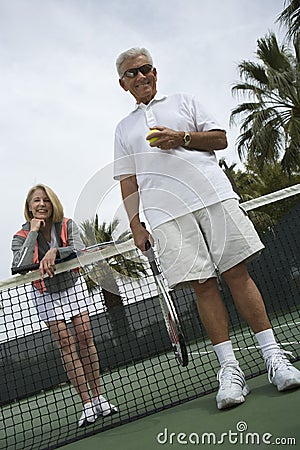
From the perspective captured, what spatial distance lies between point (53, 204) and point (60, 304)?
2.10ft

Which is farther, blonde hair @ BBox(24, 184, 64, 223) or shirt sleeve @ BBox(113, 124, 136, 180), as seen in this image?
blonde hair @ BBox(24, 184, 64, 223)

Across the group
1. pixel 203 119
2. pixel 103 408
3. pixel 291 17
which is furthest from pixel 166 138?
pixel 291 17

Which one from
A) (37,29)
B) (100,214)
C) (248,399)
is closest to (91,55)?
(37,29)

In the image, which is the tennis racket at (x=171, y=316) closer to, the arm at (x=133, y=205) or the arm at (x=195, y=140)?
the arm at (x=133, y=205)

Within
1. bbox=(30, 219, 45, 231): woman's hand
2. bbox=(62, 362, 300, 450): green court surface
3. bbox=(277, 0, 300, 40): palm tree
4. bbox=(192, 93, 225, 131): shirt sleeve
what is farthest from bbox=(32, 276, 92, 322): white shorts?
bbox=(277, 0, 300, 40): palm tree

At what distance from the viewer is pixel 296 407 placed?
2.33m

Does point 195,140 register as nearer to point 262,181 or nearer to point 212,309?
point 212,309

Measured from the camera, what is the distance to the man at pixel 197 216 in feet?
9.50

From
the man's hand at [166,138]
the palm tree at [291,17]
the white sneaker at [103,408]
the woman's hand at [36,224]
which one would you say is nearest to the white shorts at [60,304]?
the woman's hand at [36,224]

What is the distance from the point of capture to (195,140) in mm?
3016

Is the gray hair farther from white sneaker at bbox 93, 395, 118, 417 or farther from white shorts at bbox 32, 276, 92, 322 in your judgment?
white sneaker at bbox 93, 395, 118, 417

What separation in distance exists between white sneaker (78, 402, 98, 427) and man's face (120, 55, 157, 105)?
178cm

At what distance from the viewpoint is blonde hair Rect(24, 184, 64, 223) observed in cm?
377

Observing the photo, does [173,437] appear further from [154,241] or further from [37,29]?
[37,29]
